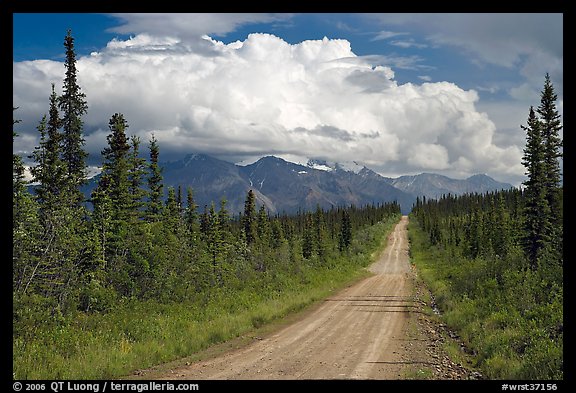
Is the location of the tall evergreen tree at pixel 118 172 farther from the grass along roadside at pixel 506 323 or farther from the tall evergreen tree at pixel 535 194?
the tall evergreen tree at pixel 535 194

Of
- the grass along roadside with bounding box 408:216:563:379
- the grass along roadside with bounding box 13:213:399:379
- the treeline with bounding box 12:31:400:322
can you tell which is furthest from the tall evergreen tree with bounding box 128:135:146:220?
the grass along roadside with bounding box 408:216:563:379

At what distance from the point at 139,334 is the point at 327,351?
246 inches

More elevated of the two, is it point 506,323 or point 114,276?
point 114,276

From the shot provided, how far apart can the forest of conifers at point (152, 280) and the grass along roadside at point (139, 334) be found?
53mm

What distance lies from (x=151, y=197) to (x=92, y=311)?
16057 mm

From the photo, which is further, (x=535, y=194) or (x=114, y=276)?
(x=535, y=194)

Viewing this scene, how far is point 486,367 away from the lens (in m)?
10.6

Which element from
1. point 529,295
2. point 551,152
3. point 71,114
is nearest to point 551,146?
point 551,152

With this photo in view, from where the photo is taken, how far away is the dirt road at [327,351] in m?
10.1

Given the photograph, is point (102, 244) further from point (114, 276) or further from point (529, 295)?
point (529, 295)

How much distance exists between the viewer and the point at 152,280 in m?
Answer: 18.9

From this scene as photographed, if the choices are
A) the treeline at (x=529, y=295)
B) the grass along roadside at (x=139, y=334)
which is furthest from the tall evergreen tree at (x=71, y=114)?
the treeline at (x=529, y=295)
